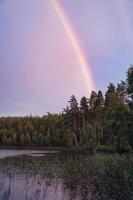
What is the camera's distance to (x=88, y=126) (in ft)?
379

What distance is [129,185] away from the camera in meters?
30.7

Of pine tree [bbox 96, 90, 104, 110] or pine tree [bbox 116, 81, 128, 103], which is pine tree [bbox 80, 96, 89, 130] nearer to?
pine tree [bbox 96, 90, 104, 110]

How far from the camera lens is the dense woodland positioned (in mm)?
66562

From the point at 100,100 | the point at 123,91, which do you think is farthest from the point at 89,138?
the point at 123,91

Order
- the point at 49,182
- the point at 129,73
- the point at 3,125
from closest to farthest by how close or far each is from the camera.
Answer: the point at 49,182 < the point at 129,73 < the point at 3,125

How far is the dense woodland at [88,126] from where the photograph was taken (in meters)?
66.6

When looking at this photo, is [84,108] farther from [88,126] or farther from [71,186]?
[71,186]

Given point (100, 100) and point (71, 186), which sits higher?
point (100, 100)

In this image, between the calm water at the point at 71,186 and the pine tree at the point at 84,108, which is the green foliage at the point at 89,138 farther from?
the calm water at the point at 71,186

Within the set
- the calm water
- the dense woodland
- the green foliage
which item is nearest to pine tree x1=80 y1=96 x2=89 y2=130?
the dense woodland

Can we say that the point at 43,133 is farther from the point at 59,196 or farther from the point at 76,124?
the point at 59,196

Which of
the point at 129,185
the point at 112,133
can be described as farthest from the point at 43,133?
the point at 129,185

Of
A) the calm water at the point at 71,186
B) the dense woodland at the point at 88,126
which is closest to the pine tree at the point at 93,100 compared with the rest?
the dense woodland at the point at 88,126

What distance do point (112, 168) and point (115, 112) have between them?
25323mm
